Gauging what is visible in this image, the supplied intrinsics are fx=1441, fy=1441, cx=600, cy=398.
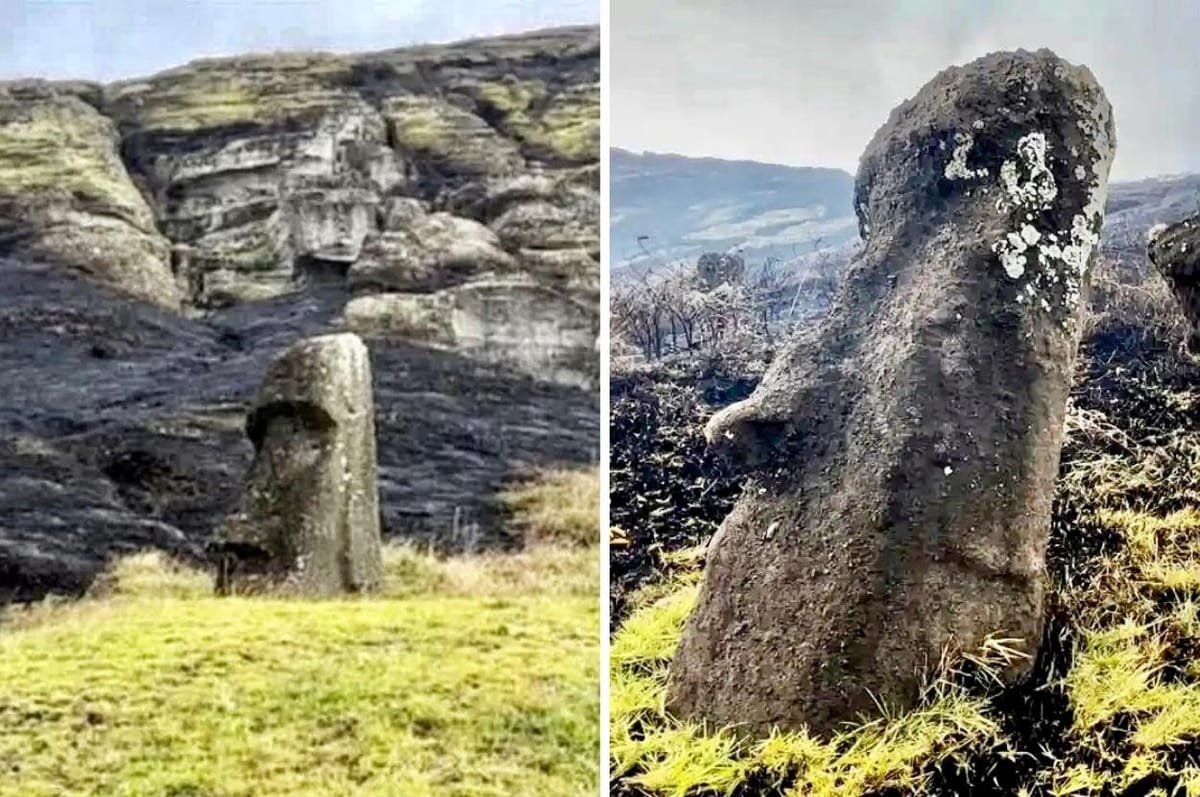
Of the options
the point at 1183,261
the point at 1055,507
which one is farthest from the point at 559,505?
the point at 1183,261

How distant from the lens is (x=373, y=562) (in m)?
3.41

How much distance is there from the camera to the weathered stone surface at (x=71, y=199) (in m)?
3.40

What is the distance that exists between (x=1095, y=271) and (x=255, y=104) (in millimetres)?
2081

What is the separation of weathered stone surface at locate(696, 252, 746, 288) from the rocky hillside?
272mm

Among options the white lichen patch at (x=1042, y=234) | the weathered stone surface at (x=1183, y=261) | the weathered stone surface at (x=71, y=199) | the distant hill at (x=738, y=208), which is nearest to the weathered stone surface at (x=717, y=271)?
the distant hill at (x=738, y=208)

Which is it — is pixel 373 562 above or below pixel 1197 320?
below

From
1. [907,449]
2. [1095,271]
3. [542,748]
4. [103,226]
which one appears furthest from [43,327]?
[1095,271]

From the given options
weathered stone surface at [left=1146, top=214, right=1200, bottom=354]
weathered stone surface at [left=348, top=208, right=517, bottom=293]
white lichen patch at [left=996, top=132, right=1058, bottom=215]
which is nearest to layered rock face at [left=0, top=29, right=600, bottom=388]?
weathered stone surface at [left=348, top=208, right=517, bottom=293]

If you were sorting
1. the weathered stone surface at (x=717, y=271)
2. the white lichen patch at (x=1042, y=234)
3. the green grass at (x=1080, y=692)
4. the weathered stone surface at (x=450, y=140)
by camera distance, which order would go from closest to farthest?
the green grass at (x=1080, y=692)
the white lichen patch at (x=1042, y=234)
the weathered stone surface at (x=717, y=271)
the weathered stone surface at (x=450, y=140)

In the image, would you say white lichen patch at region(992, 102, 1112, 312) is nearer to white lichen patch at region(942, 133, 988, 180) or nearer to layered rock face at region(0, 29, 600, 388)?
white lichen patch at region(942, 133, 988, 180)

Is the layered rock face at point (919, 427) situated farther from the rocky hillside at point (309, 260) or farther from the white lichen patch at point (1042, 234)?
the rocky hillside at point (309, 260)

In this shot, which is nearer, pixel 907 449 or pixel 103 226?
pixel 907 449

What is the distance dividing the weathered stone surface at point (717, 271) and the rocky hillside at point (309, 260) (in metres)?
0.27

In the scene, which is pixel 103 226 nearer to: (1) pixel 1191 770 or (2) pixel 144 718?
(2) pixel 144 718
